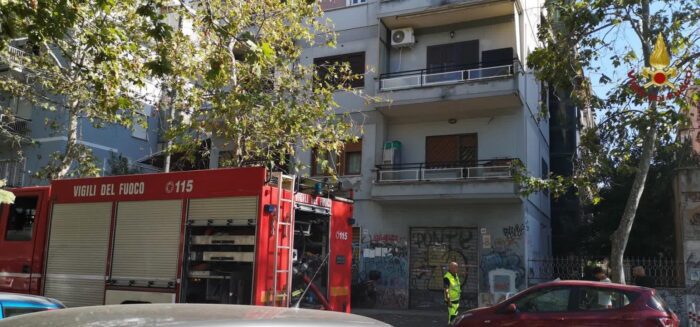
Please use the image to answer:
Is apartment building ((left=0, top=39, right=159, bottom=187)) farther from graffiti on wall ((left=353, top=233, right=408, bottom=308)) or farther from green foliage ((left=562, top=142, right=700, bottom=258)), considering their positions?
green foliage ((left=562, top=142, right=700, bottom=258))

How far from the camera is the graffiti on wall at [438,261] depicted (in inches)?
750

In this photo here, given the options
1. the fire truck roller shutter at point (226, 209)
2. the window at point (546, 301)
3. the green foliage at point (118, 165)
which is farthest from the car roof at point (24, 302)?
the green foliage at point (118, 165)

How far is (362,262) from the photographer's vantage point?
20.1 meters

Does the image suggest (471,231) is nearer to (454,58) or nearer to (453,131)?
(453,131)

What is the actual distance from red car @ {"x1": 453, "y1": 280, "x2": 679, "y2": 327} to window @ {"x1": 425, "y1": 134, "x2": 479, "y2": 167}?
10.7 metres

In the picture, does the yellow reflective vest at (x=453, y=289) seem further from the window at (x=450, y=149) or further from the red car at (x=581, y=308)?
the window at (x=450, y=149)

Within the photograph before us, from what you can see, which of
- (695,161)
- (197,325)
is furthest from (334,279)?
(695,161)

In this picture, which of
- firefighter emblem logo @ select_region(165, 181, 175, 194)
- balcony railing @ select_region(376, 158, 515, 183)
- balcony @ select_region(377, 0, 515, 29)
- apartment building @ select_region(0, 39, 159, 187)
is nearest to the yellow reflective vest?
firefighter emblem logo @ select_region(165, 181, 175, 194)

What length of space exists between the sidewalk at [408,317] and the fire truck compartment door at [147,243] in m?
7.61

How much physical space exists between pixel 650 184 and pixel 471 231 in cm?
784

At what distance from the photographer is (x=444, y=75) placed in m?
19.9

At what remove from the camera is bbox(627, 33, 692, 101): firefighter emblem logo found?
10406 mm

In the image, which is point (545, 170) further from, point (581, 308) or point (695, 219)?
point (581, 308)

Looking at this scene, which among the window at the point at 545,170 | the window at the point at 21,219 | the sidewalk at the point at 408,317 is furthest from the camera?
the window at the point at 545,170
